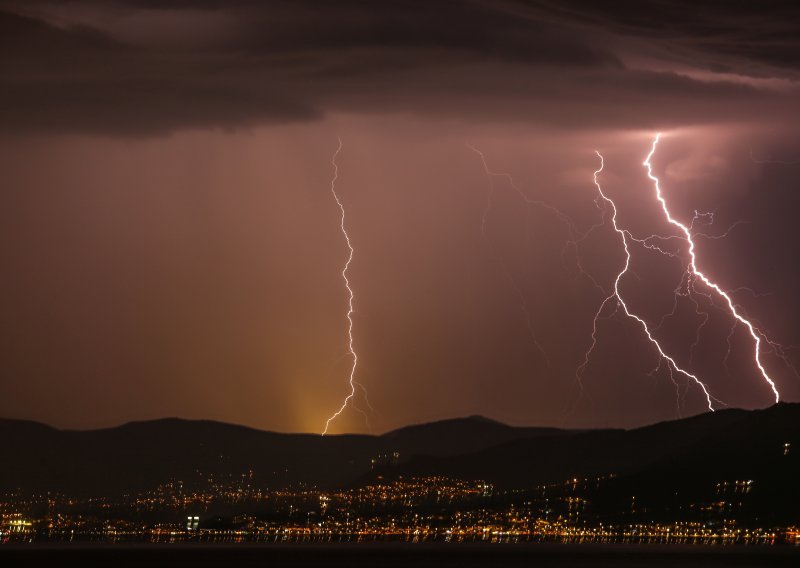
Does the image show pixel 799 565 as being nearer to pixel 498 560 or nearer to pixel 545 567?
pixel 545 567

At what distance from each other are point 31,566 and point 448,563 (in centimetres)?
4633

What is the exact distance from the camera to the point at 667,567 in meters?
172

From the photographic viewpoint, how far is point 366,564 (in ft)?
589

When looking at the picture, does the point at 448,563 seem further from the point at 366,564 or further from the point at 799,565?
the point at 799,565

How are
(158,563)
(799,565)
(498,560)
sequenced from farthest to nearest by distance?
(498,560) → (158,563) → (799,565)

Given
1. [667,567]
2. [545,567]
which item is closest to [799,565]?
[667,567]

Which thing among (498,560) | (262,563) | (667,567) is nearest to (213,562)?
(262,563)

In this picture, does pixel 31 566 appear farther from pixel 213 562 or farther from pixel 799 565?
pixel 799 565

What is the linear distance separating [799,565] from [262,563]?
188 feet

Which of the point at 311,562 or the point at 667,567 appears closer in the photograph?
the point at 667,567

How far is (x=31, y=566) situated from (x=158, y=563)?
1462 centimetres

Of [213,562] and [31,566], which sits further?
[213,562]

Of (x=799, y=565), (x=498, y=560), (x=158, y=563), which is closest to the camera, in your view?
(x=799, y=565)

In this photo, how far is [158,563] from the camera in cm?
18325
